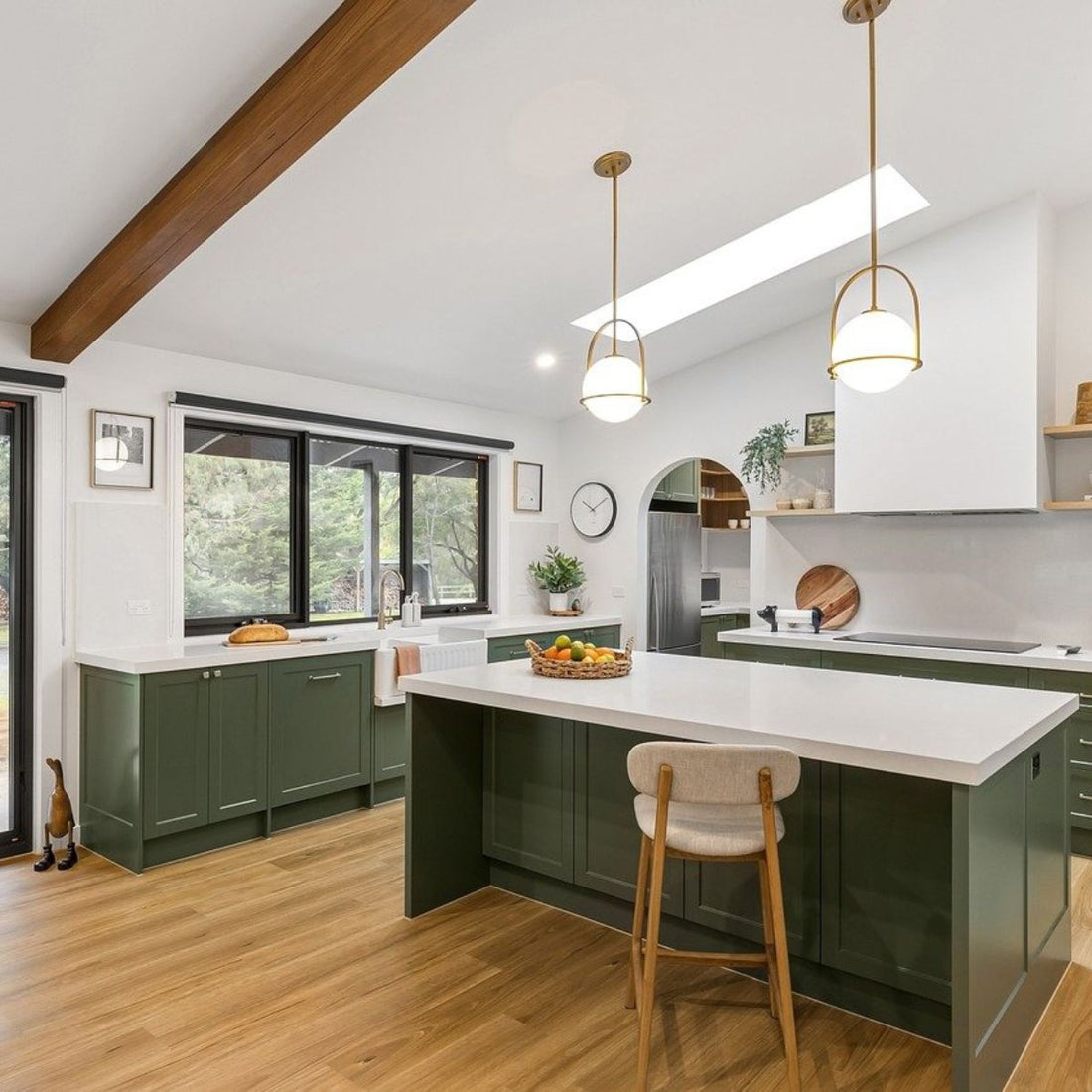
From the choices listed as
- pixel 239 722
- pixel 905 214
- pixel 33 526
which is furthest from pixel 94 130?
→ pixel 905 214

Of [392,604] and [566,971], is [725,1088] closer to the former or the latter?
[566,971]

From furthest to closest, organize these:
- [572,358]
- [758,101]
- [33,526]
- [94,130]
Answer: [572,358] → [33,526] → [758,101] → [94,130]

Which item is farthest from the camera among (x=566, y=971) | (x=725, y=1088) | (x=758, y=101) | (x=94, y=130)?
(x=758, y=101)

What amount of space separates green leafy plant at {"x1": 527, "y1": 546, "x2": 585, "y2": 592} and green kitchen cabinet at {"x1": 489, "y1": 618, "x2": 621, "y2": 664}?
1.45ft

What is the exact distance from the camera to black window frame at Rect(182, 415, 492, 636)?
437 centimetres

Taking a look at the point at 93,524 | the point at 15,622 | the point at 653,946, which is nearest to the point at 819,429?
the point at 653,946

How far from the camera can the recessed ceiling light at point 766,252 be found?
4.02m

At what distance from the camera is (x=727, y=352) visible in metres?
5.46

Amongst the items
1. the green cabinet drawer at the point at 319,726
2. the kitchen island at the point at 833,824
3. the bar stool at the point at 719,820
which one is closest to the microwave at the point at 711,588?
the green cabinet drawer at the point at 319,726

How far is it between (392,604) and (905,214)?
3.45 meters

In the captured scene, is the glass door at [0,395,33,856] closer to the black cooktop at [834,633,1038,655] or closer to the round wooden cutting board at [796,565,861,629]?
the black cooktop at [834,633,1038,655]

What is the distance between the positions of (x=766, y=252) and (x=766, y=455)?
1142 millimetres

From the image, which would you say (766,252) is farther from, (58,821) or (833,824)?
(58,821)

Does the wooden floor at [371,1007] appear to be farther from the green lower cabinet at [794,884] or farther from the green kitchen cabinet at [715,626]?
the green kitchen cabinet at [715,626]
